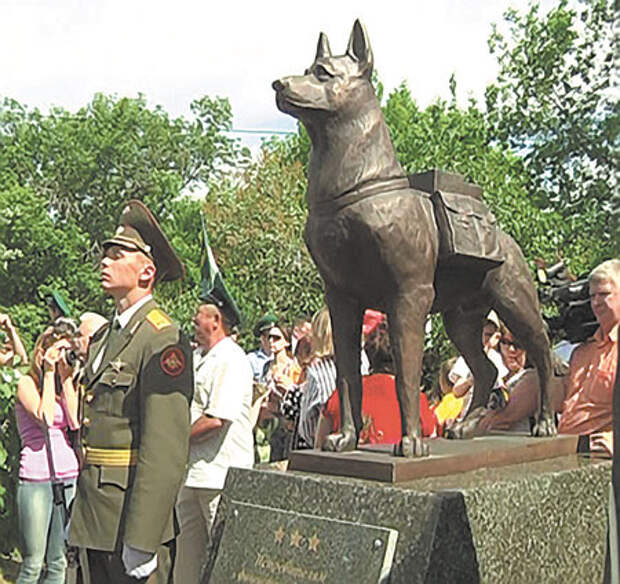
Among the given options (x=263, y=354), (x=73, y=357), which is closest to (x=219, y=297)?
(x=73, y=357)

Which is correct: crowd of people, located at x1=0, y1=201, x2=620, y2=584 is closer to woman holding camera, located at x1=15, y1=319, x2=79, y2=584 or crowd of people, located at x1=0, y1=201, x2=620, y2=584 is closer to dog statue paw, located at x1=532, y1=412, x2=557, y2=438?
dog statue paw, located at x1=532, y1=412, x2=557, y2=438

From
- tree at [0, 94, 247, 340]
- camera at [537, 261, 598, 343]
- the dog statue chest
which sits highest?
tree at [0, 94, 247, 340]

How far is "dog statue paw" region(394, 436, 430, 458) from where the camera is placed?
3.40 metres

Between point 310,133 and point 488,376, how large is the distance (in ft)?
4.13

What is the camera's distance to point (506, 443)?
12.4 ft

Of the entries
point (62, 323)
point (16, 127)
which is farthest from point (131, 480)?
point (16, 127)

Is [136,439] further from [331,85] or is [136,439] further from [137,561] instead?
[331,85]

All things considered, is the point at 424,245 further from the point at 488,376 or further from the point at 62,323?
the point at 62,323

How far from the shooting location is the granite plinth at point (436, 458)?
3332 mm

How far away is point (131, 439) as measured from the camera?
4098 mm

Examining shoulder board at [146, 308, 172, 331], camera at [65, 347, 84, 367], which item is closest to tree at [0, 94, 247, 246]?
camera at [65, 347, 84, 367]

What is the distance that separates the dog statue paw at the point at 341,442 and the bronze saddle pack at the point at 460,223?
2.24 ft

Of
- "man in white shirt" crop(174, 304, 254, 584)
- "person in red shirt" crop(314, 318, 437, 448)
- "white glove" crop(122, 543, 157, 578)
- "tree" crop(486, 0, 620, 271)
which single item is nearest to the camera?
"white glove" crop(122, 543, 157, 578)

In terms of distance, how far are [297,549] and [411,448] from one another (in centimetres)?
49
